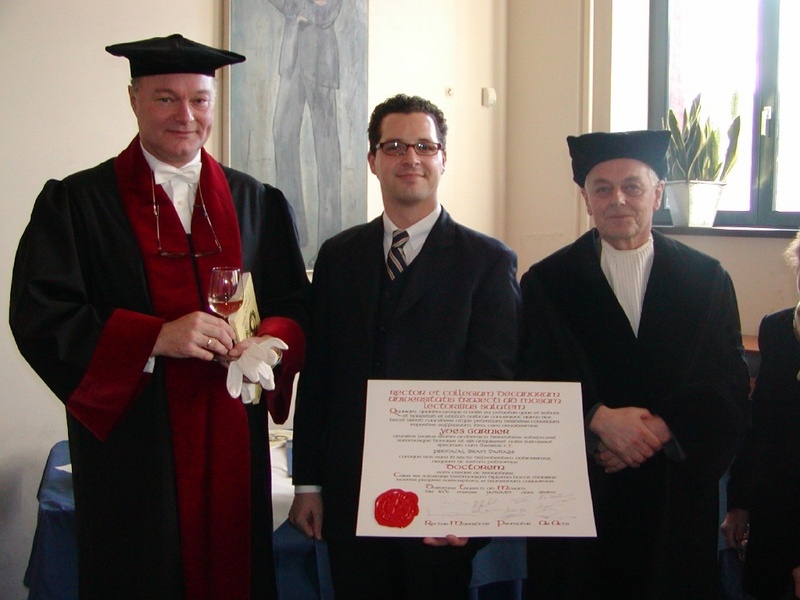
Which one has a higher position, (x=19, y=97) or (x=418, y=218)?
(x=19, y=97)

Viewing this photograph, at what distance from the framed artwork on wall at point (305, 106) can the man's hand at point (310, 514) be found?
1950mm

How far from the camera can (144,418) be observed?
6.40ft

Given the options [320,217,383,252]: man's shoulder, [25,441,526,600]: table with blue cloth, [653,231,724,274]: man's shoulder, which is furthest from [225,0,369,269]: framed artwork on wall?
[653,231,724,274]: man's shoulder

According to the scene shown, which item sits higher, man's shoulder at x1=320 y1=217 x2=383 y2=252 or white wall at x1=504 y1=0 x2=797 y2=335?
white wall at x1=504 y1=0 x2=797 y2=335

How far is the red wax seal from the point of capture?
5.76 feet

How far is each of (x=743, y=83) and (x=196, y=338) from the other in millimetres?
4237

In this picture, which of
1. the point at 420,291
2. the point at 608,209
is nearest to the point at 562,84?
the point at 608,209

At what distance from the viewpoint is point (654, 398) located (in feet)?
6.71

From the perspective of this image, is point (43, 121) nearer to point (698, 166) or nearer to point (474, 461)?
point (474, 461)

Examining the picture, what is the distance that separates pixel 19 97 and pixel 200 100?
1222 millimetres

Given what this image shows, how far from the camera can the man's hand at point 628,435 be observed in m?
1.94

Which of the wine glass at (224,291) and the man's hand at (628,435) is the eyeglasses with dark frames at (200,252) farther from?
the man's hand at (628,435)

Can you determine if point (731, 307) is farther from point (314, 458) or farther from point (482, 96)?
point (482, 96)

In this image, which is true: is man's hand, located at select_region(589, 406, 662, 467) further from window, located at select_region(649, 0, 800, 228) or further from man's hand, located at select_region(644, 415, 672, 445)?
window, located at select_region(649, 0, 800, 228)
